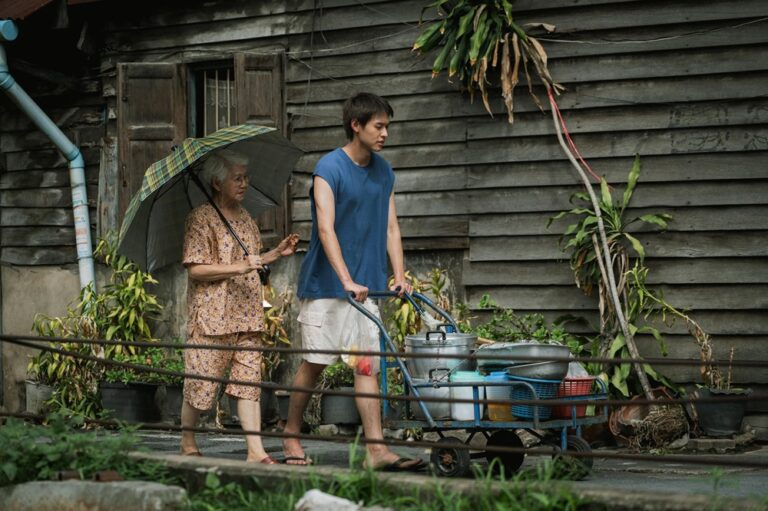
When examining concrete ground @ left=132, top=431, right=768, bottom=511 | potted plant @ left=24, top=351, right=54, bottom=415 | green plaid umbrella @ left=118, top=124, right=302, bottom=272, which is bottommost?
concrete ground @ left=132, top=431, right=768, bottom=511

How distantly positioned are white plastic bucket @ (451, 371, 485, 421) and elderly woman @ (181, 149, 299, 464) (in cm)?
106

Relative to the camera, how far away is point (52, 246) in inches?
498

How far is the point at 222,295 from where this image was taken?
6.69m

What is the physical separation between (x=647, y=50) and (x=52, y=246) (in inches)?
254

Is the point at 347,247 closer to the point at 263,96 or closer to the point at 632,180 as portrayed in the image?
the point at 632,180

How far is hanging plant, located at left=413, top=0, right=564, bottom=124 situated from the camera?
964 centimetres

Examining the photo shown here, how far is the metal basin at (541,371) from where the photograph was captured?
6379 millimetres

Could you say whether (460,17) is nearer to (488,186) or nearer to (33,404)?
(488,186)

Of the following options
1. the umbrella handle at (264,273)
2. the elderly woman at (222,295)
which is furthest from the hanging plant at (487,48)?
the umbrella handle at (264,273)

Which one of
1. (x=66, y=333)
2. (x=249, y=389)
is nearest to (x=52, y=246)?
(x=66, y=333)

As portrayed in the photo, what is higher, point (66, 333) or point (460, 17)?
point (460, 17)

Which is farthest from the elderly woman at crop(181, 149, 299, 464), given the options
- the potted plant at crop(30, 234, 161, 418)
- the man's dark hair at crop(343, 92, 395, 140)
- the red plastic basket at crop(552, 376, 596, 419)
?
the potted plant at crop(30, 234, 161, 418)

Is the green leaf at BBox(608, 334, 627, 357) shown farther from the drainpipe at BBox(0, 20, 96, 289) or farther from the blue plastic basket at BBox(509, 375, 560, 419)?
the drainpipe at BBox(0, 20, 96, 289)

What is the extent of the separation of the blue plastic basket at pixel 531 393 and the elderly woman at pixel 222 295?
1.36 meters
